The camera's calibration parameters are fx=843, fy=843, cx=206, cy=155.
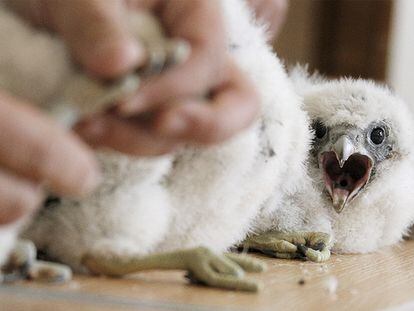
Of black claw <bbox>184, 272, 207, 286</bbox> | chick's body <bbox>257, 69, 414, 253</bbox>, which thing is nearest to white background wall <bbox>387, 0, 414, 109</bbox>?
chick's body <bbox>257, 69, 414, 253</bbox>

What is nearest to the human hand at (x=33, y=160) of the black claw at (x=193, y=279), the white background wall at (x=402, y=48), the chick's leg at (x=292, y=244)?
the black claw at (x=193, y=279)

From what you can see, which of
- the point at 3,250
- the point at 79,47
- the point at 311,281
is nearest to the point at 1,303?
the point at 3,250

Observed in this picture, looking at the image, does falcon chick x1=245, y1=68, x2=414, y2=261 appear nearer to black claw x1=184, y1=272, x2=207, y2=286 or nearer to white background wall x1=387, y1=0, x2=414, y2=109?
black claw x1=184, y1=272, x2=207, y2=286

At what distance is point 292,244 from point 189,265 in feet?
0.64

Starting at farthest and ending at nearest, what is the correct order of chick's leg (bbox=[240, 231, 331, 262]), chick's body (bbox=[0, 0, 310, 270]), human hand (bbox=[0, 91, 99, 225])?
chick's leg (bbox=[240, 231, 331, 262])
chick's body (bbox=[0, 0, 310, 270])
human hand (bbox=[0, 91, 99, 225])

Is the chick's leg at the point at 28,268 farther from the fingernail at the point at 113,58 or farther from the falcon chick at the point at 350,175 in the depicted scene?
the falcon chick at the point at 350,175

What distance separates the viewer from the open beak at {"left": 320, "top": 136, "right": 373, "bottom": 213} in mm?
778

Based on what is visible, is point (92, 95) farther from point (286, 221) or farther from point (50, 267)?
point (286, 221)

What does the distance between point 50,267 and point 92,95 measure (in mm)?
138

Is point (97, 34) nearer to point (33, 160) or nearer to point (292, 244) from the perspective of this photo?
point (33, 160)

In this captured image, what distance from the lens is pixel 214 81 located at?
52 centimetres

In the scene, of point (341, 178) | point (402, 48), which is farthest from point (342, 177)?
point (402, 48)

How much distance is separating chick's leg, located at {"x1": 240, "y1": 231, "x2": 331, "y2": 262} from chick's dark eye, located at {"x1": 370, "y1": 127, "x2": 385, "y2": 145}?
0.11 meters

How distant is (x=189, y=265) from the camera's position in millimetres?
571
